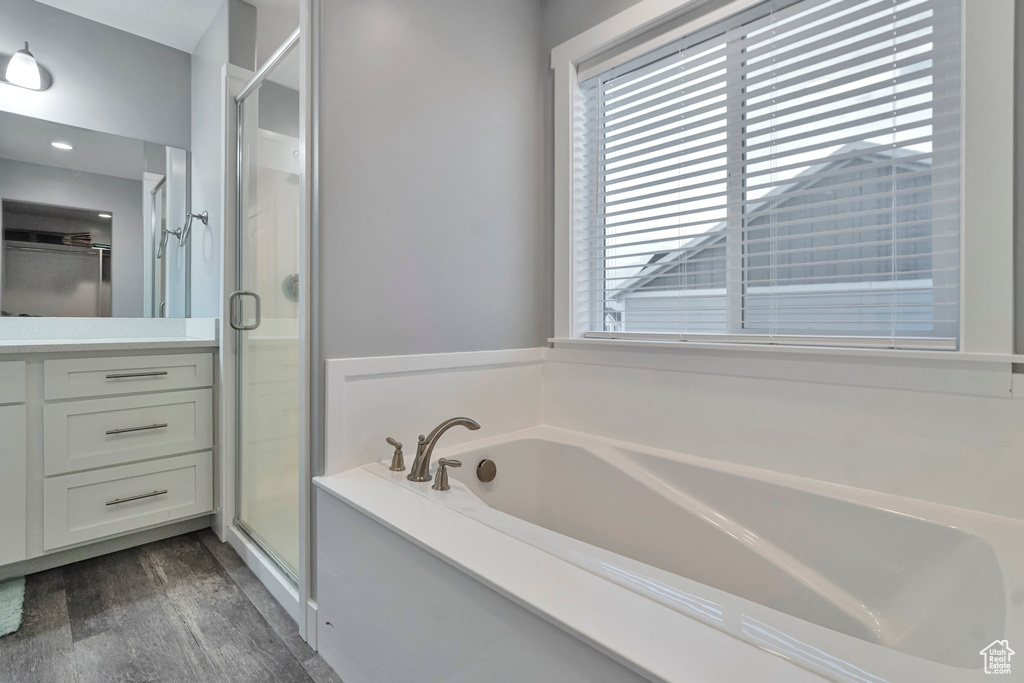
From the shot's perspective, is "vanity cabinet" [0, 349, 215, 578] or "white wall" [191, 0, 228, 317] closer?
"vanity cabinet" [0, 349, 215, 578]

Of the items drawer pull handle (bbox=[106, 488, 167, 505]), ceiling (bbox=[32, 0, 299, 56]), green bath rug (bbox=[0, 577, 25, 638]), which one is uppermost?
ceiling (bbox=[32, 0, 299, 56])

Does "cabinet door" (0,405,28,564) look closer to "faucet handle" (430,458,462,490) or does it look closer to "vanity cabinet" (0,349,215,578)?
"vanity cabinet" (0,349,215,578)

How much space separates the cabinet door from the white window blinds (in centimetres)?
199

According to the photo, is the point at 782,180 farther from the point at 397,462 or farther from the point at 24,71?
the point at 24,71

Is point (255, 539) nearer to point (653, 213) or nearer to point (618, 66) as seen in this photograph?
point (653, 213)

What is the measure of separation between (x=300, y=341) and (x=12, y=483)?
4.06 ft

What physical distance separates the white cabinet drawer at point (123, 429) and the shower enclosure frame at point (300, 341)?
0.45 feet

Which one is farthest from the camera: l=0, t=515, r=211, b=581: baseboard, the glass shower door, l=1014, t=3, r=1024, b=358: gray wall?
l=0, t=515, r=211, b=581: baseboard

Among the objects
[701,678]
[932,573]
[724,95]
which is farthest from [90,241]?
[932,573]

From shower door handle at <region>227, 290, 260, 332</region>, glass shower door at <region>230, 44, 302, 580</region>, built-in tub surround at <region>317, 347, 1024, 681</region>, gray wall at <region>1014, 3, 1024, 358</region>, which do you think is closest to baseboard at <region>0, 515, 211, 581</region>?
glass shower door at <region>230, 44, 302, 580</region>

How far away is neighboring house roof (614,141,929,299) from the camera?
4.21 ft

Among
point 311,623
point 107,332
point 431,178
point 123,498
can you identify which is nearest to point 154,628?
point 311,623

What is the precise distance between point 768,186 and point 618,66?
734 millimetres

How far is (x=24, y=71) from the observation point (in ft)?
6.95
